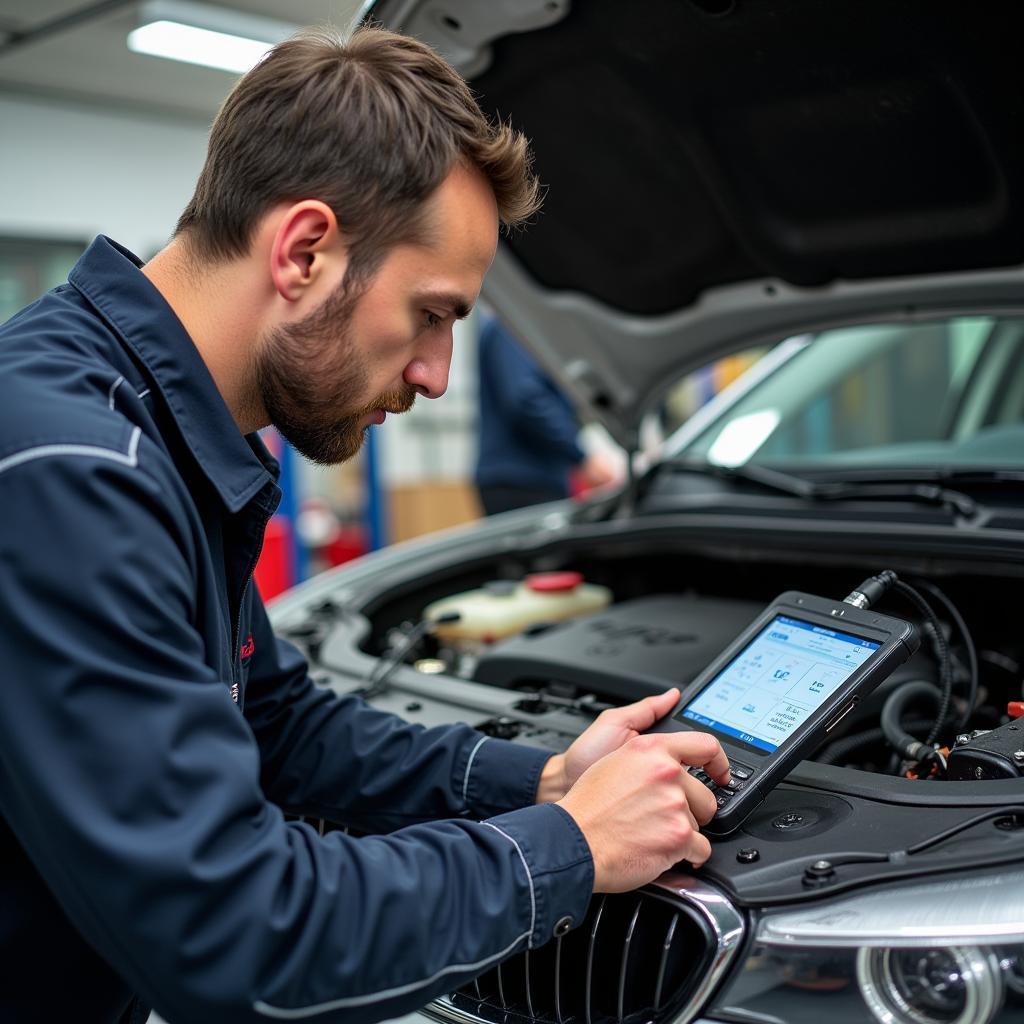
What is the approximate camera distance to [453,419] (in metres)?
8.70

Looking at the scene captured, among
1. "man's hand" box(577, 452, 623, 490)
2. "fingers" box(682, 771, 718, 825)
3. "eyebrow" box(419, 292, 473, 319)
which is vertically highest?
"eyebrow" box(419, 292, 473, 319)

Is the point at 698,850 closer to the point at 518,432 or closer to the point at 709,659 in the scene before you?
the point at 709,659

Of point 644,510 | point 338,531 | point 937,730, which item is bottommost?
point 338,531

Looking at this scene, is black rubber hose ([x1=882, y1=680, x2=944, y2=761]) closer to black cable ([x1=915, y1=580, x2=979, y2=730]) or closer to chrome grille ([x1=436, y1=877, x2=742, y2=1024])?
black cable ([x1=915, y1=580, x2=979, y2=730])

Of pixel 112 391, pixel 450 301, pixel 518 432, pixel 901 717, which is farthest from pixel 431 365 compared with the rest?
pixel 518 432

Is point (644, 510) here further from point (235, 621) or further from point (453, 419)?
point (453, 419)

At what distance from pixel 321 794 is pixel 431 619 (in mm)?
547

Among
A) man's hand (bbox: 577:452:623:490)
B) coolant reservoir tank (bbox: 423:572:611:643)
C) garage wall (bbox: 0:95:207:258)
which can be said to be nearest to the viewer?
coolant reservoir tank (bbox: 423:572:611:643)

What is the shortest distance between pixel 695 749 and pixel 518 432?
297cm

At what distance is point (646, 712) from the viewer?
1168 mm

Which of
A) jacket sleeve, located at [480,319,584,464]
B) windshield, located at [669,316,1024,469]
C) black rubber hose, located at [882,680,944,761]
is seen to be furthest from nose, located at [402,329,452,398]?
jacket sleeve, located at [480,319,584,464]

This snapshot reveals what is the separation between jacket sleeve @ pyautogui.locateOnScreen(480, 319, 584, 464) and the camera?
3803 mm

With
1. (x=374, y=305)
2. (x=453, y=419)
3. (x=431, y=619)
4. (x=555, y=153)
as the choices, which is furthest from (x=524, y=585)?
(x=453, y=419)

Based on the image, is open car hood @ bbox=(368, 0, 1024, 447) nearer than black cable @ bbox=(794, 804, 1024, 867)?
No
